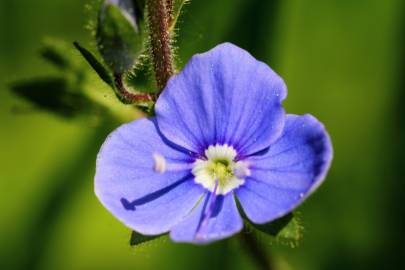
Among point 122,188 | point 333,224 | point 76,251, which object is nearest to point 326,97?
point 333,224

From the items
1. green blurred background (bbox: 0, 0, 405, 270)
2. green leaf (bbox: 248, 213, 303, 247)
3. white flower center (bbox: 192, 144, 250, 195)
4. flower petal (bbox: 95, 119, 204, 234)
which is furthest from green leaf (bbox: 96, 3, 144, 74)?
green blurred background (bbox: 0, 0, 405, 270)

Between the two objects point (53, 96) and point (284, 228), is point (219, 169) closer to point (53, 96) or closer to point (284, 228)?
point (284, 228)

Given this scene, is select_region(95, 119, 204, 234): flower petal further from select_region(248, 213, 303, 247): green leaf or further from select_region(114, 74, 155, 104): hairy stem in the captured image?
select_region(248, 213, 303, 247): green leaf

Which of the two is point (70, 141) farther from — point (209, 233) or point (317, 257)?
point (209, 233)

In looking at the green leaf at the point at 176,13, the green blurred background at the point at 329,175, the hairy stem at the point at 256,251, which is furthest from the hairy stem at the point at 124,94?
the green blurred background at the point at 329,175

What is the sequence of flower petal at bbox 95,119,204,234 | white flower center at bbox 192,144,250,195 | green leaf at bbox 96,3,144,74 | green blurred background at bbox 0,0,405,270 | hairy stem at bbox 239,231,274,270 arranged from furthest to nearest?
green blurred background at bbox 0,0,405,270, hairy stem at bbox 239,231,274,270, white flower center at bbox 192,144,250,195, flower petal at bbox 95,119,204,234, green leaf at bbox 96,3,144,74

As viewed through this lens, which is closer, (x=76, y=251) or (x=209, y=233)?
(x=209, y=233)
